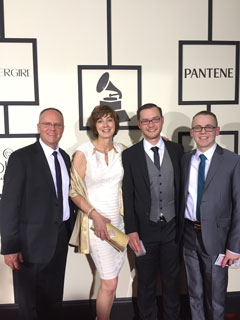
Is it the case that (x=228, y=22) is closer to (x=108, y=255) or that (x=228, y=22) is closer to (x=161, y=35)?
(x=161, y=35)

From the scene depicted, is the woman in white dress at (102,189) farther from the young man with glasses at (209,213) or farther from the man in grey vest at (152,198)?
the young man with glasses at (209,213)

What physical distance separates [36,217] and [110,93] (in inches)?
49.0

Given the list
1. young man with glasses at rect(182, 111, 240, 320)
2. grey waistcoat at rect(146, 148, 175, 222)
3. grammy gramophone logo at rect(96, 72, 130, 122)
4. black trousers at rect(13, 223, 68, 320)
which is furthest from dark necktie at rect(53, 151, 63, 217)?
young man with glasses at rect(182, 111, 240, 320)

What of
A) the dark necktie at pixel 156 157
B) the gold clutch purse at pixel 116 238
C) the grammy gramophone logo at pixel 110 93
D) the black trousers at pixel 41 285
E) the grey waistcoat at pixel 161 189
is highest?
the grammy gramophone logo at pixel 110 93

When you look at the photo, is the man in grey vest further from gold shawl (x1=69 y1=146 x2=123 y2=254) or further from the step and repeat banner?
the step and repeat banner

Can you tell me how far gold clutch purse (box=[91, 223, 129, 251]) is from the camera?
2131 millimetres

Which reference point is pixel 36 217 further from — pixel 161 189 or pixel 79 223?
pixel 161 189

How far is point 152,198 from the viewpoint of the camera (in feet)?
7.04

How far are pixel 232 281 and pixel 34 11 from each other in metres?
3.07

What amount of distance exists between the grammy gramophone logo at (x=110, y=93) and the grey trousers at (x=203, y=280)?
118 centimetres

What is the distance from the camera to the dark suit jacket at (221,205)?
198cm

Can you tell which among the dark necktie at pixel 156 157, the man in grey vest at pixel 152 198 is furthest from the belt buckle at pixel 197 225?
the dark necktie at pixel 156 157

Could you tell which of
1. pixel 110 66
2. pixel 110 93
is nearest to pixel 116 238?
pixel 110 93

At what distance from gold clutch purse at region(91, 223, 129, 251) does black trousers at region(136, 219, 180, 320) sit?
0.17 metres
